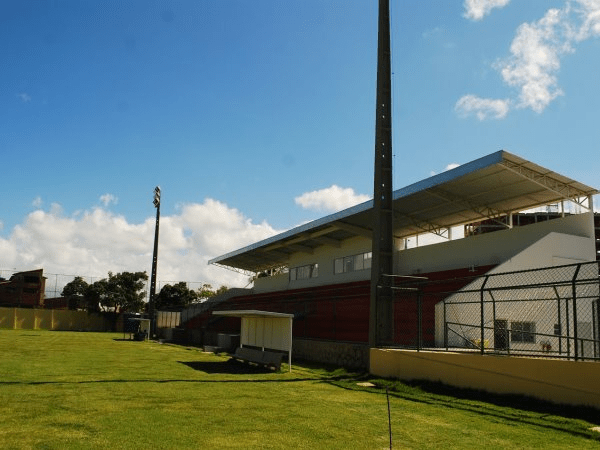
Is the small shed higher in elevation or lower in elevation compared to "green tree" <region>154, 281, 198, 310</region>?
lower

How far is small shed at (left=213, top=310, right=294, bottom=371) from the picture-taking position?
63.4ft

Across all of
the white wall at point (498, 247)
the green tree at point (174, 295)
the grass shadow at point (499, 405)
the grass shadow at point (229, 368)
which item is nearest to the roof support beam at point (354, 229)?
the white wall at point (498, 247)

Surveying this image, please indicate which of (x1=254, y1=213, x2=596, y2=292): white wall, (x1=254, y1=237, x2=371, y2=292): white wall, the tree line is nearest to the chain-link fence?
(x1=254, y1=213, x2=596, y2=292): white wall

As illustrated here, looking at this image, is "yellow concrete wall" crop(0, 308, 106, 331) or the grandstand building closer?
the grandstand building

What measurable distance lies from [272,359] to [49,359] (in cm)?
782

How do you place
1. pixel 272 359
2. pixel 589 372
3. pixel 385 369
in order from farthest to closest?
pixel 272 359 < pixel 385 369 < pixel 589 372

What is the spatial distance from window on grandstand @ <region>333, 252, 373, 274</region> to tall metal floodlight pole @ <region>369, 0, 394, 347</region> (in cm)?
1687

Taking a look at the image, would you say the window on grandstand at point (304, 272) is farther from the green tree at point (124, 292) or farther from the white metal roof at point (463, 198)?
the green tree at point (124, 292)

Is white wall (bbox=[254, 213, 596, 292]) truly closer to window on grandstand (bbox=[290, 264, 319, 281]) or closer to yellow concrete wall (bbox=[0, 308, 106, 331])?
window on grandstand (bbox=[290, 264, 319, 281])

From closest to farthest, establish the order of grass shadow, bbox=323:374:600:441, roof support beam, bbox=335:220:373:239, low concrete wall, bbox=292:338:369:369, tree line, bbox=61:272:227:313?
1. grass shadow, bbox=323:374:600:441
2. low concrete wall, bbox=292:338:369:369
3. roof support beam, bbox=335:220:373:239
4. tree line, bbox=61:272:227:313

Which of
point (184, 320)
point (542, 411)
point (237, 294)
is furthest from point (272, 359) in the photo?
point (237, 294)

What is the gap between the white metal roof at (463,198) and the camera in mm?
22094

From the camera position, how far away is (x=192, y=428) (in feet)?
26.2

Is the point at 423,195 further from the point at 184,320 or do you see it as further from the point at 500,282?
the point at 184,320
